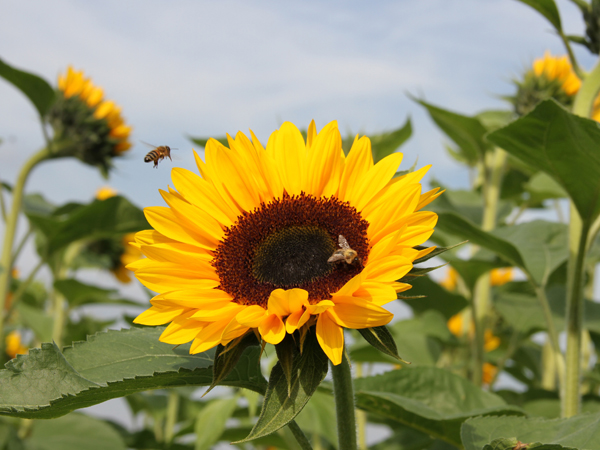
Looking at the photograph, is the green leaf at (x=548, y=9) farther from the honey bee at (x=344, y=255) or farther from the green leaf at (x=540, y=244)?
the honey bee at (x=344, y=255)

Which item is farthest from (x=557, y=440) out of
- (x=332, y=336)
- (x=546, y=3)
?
(x=546, y=3)

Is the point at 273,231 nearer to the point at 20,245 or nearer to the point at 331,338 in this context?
the point at 331,338

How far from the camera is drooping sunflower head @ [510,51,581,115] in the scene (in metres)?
3.33

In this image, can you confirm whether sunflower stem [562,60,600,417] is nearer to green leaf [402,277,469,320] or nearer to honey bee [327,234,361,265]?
honey bee [327,234,361,265]

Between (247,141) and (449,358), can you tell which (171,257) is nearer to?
(247,141)

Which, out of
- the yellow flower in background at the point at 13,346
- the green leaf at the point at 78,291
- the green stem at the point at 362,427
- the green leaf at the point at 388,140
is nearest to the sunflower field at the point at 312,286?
the green stem at the point at 362,427

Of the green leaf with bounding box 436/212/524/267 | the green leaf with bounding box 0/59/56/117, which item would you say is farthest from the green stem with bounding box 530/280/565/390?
the green leaf with bounding box 0/59/56/117

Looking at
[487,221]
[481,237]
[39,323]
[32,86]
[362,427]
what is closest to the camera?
[481,237]

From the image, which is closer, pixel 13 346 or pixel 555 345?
pixel 555 345

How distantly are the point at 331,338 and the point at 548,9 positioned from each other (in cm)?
127

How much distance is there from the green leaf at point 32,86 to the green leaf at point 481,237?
2.38 m

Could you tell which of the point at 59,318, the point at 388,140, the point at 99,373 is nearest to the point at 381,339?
the point at 99,373

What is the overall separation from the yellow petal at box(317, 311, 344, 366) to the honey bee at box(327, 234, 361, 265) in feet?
0.42

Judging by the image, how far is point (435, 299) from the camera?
9.14 feet
